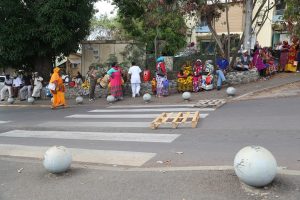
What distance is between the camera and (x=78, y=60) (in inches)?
974

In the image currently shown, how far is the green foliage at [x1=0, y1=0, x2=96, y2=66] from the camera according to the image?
19703 millimetres

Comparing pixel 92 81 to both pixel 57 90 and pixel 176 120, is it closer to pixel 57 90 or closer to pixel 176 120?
pixel 57 90

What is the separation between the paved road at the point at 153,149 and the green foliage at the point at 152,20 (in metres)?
6.37

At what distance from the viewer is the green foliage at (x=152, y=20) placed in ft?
63.3

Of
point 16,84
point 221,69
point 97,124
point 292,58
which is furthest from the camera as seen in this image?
point 16,84

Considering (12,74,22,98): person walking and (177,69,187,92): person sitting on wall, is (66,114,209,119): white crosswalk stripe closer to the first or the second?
(177,69,187,92): person sitting on wall

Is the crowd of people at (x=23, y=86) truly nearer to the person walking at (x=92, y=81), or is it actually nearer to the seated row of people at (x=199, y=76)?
the person walking at (x=92, y=81)

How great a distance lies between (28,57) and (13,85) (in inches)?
86.3

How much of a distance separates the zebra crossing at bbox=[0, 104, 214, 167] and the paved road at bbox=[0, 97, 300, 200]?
0.02m

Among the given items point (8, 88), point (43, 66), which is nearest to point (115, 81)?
point (43, 66)

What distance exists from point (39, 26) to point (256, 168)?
1682cm

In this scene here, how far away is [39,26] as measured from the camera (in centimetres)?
2028

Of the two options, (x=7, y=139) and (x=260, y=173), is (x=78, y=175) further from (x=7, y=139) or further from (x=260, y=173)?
(x=7, y=139)

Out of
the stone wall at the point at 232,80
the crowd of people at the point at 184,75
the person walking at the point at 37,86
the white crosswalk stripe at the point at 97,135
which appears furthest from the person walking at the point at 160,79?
the white crosswalk stripe at the point at 97,135
